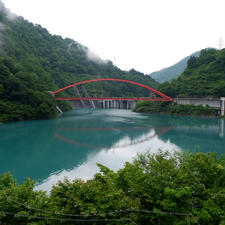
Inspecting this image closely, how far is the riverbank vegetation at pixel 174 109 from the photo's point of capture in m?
32.8

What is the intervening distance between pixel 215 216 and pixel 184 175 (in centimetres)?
106

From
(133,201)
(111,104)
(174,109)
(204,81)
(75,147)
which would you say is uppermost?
(204,81)

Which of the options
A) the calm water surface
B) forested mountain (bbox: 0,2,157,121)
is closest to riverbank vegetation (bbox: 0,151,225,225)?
the calm water surface

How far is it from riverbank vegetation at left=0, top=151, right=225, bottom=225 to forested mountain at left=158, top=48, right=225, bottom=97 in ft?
108

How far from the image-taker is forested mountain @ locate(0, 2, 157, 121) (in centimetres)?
2791

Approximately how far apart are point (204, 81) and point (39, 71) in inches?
1343

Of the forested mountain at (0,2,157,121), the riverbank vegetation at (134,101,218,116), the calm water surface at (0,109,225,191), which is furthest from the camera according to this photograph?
the riverbank vegetation at (134,101,218,116)

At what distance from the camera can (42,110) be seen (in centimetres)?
2834

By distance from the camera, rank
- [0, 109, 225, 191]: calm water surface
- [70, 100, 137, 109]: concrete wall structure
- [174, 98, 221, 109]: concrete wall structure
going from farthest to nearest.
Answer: [70, 100, 137, 109]: concrete wall structure, [174, 98, 221, 109]: concrete wall structure, [0, 109, 225, 191]: calm water surface

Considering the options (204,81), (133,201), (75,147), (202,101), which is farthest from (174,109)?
(133,201)

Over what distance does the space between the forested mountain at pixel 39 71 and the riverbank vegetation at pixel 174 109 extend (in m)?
17.1

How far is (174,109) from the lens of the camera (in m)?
36.5

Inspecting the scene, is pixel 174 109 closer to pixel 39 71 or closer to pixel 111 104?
pixel 39 71

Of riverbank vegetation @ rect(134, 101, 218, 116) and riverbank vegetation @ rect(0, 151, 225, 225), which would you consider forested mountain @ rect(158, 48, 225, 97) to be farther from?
riverbank vegetation @ rect(0, 151, 225, 225)
